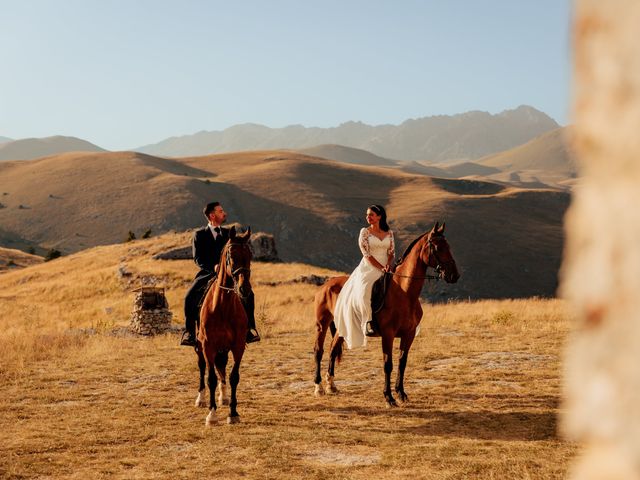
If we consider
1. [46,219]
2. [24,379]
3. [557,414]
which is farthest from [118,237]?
[557,414]

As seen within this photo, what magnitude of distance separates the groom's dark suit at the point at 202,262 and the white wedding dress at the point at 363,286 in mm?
2489

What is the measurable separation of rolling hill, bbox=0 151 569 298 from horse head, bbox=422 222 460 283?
7408 centimetres

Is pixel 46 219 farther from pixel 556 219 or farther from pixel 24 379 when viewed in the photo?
pixel 24 379

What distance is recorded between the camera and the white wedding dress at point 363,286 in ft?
37.2

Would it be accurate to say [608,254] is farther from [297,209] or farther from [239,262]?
[297,209]

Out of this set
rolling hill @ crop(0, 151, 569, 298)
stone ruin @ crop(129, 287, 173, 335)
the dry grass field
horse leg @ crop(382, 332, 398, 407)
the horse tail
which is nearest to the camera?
the dry grass field

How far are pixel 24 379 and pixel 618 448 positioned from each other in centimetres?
1497

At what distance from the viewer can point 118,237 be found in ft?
359

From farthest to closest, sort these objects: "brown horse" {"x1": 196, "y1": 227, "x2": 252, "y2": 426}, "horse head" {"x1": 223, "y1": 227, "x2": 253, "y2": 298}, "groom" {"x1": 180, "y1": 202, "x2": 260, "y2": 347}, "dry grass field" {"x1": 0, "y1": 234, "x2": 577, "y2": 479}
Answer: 1. "groom" {"x1": 180, "y1": 202, "x2": 260, "y2": 347}
2. "brown horse" {"x1": 196, "y1": 227, "x2": 252, "y2": 426}
3. "horse head" {"x1": 223, "y1": 227, "x2": 253, "y2": 298}
4. "dry grass field" {"x1": 0, "y1": 234, "x2": 577, "y2": 479}

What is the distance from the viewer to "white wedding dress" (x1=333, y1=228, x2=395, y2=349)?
1133 centimetres

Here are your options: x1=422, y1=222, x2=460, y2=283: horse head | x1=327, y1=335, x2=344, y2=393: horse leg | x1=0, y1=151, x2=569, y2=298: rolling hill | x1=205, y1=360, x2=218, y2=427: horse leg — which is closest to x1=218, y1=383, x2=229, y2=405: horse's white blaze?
x1=205, y1=360, x2=218, y2=427: horse leg

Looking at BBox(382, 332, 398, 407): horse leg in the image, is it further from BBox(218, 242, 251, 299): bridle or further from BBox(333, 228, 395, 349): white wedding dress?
BBox(218, 242, 251, 299): bridle

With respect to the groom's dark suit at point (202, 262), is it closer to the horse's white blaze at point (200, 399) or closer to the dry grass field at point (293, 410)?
the horse's white blaze at point (200, 399)

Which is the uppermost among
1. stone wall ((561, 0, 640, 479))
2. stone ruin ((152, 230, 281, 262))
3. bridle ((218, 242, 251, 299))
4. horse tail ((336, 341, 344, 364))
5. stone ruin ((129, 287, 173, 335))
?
stone wall ((561, 0, 640, 479))
